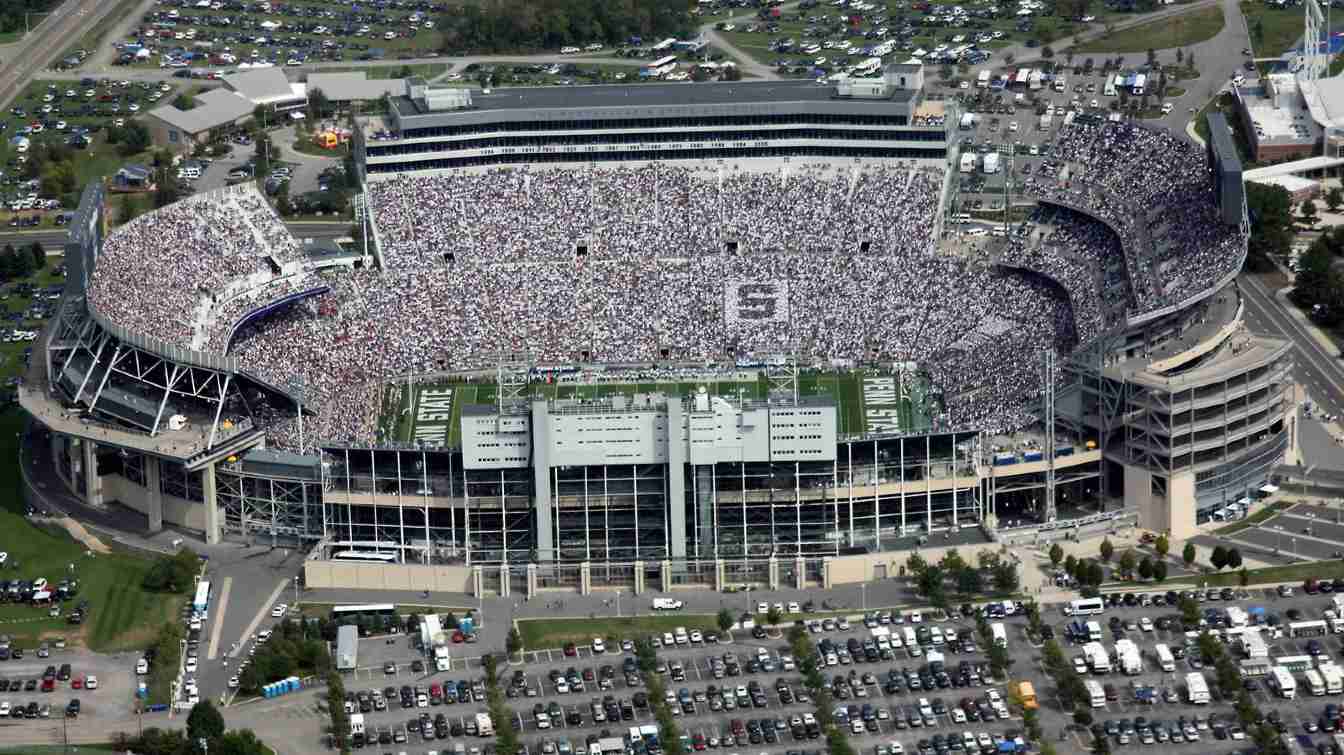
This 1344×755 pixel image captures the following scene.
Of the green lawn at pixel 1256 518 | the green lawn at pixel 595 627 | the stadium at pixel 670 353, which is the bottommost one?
the green lawn at pixel 595 627

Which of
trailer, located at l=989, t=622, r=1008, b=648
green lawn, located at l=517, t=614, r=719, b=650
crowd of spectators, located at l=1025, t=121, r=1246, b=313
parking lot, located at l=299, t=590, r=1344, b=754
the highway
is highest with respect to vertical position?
crowd of spectators, located at l=1025, t=121, r=1246, b=313

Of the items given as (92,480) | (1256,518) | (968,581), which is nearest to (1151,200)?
(1256,518)

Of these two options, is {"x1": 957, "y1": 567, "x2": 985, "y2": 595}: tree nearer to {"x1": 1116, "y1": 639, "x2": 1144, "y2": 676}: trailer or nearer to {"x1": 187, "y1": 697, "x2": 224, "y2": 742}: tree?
{"x1": 1116, "y1": 639, "x2": 1144, "y2": 676}: trailer

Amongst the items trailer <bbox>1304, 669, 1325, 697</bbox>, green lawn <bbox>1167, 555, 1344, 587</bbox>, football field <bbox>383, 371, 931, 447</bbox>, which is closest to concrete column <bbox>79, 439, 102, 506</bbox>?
football field <bbox>383, 371, 931, 447</bbox>

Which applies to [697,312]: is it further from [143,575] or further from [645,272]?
[143,575]

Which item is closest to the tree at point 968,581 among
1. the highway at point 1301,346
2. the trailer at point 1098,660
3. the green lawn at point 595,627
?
the trailer at point 1098,660

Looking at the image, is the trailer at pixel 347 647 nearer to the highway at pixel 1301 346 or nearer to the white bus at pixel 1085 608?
the white bus at pixel 1085 608
